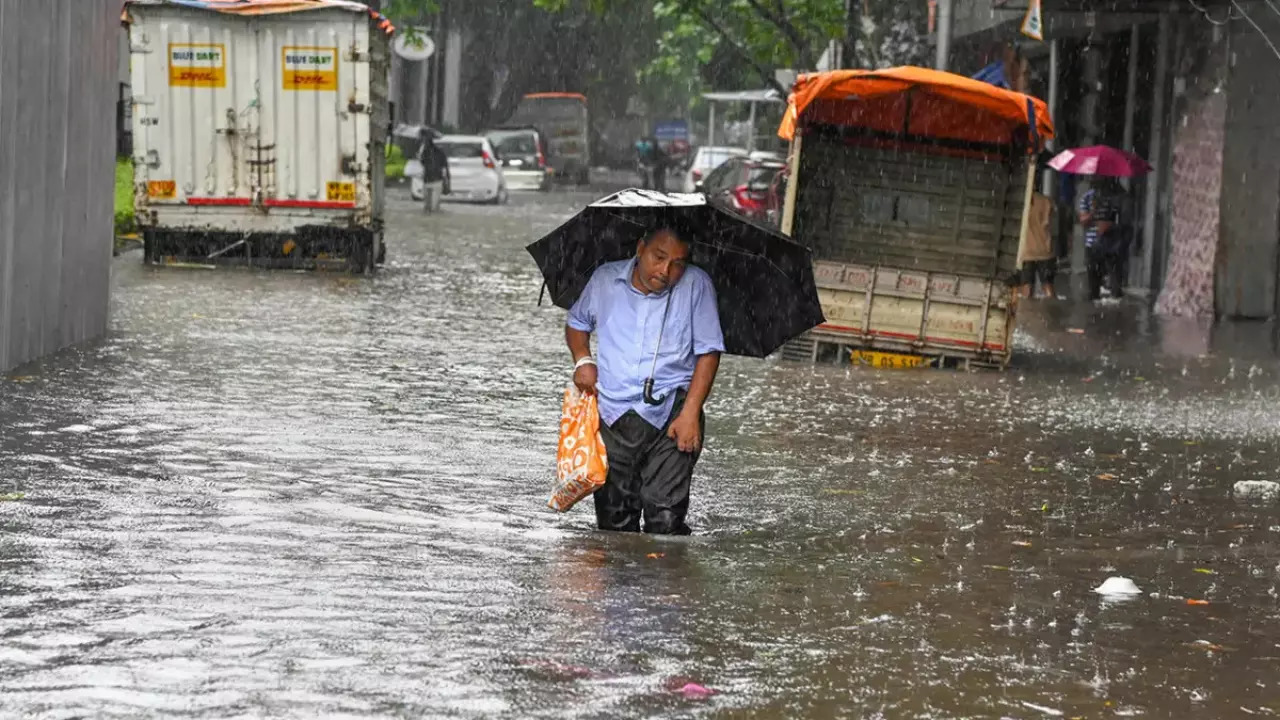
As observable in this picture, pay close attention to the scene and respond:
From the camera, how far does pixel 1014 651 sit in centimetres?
614

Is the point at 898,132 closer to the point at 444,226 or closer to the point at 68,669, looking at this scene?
the point at 68,669

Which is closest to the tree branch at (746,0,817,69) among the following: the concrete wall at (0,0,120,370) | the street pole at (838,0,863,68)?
the street pole at (838,0,863,68)

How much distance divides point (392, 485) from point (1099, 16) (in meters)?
19.3

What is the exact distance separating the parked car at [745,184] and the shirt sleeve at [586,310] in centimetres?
2111

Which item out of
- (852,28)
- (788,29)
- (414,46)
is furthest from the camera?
(414,46)

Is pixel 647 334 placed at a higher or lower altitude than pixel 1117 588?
higher

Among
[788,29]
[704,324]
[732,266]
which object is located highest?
[788,29]

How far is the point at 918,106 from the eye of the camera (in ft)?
58.2

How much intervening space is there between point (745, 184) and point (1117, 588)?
2312 cm

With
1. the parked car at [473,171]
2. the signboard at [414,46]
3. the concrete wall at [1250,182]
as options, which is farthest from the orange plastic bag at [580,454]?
the parked car at [473,171]

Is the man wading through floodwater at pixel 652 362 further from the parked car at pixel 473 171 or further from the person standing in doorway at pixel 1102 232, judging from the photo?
the parked car at pixel 473 171

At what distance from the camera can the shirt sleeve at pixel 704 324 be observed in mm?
7523

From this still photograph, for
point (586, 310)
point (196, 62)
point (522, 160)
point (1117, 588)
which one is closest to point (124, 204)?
point (196, 62)

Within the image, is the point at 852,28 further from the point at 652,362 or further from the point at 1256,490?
the point at 652,362
